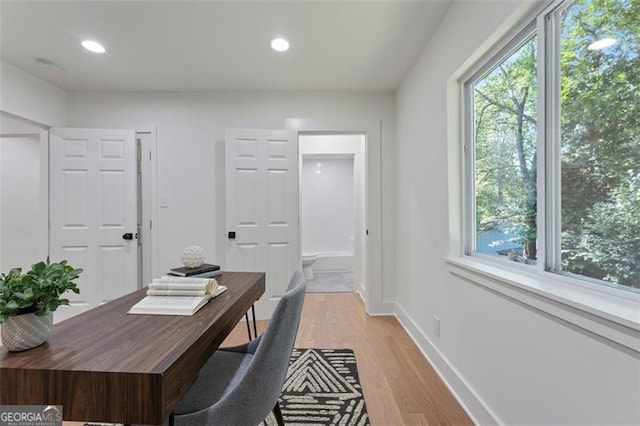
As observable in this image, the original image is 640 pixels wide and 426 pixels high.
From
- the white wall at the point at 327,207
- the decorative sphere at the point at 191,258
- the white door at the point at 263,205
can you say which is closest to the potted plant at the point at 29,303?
the decorative sphere at the point at 191,258

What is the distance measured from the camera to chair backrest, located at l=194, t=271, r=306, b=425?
33.6 inches

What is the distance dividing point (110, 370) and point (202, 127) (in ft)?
9.42

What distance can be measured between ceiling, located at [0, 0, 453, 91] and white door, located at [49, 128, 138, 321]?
1.98ft

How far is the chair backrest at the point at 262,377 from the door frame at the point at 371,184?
2311mm

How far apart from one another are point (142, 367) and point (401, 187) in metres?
2.64

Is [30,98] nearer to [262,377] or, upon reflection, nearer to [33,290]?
[33,290]

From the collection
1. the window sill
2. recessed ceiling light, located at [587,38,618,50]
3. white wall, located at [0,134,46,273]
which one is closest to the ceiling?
recessed ceiling light, located at [587,38,618,50]

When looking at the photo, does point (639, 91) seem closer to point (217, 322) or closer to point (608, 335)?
point (608, 335)

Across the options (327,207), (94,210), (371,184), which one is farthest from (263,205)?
(327,207)

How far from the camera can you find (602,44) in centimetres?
100

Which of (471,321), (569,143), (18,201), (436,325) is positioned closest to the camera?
(569,143)

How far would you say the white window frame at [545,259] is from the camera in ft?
2.83

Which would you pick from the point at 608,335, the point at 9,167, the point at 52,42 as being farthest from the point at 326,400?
the point at 9,167

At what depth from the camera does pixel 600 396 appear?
2.88ft
